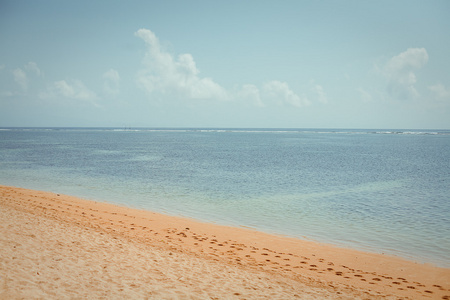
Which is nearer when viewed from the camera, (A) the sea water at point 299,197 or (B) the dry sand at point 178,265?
(B) the dry sand at point 178,265

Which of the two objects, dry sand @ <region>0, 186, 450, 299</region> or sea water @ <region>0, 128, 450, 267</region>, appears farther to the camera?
sea water @ <region>0, 128, 450, 267</region>

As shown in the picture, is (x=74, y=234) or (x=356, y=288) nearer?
(x=356, y=288)

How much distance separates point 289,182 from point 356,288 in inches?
834

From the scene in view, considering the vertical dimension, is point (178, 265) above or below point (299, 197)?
above

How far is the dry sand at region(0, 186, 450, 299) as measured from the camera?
7.58m

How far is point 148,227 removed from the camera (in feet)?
46.6

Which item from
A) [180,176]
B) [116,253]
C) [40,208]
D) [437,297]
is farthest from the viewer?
[180,176]

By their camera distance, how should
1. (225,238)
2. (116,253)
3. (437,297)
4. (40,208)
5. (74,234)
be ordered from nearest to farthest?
1. (437,297)
2. (116,253)
3. (74,234)
4. (225,238)
5. (40,208)

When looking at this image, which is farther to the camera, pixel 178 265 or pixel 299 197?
pixel 299 197

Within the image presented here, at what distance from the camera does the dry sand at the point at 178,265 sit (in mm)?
7578

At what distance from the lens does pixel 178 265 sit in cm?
941

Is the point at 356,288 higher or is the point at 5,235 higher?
the point at 5,235

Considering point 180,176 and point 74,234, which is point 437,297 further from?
point 180,176

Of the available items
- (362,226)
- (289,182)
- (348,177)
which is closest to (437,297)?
(362,226)
